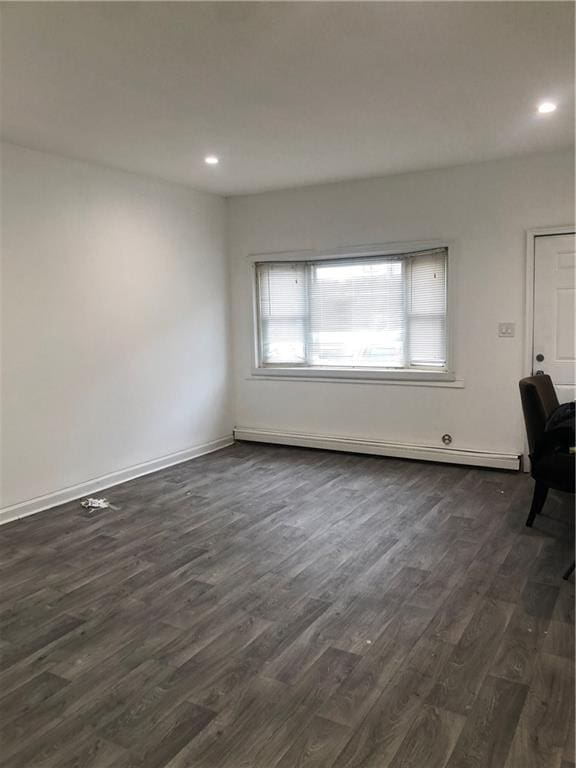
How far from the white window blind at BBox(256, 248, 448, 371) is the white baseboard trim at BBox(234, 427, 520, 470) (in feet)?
2.38

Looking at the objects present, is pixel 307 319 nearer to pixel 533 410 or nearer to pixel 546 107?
pixel 533 410

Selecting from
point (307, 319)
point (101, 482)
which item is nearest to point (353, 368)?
point (307, 319)

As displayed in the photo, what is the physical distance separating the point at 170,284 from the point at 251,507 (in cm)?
230

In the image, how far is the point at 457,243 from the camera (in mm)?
4980

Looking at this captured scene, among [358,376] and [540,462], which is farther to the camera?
[358,376]

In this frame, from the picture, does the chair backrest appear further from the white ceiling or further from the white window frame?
the white ceiling

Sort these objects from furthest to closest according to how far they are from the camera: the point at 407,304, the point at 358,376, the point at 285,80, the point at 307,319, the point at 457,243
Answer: the point at 307,319 < the point at 358,376 < the point at 407,304 < the point at 457,243 < the point at 285,80

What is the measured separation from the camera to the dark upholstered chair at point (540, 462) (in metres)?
3.36

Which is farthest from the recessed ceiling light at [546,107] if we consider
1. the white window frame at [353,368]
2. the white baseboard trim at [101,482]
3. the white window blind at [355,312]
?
the white baseboard trim at [101,482]

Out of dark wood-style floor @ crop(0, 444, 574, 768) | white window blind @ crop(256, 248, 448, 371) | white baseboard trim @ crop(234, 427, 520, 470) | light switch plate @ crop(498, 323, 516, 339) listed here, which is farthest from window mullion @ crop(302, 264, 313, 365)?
dark wood-style floor @ crop(0, 444, 574, 768)

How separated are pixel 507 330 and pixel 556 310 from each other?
398 mm

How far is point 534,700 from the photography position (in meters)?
2.05

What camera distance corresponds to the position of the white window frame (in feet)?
16.7

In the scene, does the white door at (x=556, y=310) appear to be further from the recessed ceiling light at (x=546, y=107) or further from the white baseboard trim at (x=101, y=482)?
the white baseboard trim at (x=101, y=482)
